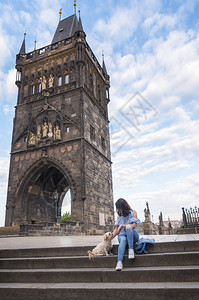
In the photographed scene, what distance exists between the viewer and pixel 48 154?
19.9m

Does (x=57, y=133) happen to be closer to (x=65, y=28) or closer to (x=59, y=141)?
(x=59, y=141)

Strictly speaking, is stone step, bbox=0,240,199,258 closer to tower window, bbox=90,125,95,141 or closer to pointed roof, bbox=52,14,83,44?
tower window, bbox=90,125,95,141

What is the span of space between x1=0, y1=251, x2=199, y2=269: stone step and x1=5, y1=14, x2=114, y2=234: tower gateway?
41.2 feet

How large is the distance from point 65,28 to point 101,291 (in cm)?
3003

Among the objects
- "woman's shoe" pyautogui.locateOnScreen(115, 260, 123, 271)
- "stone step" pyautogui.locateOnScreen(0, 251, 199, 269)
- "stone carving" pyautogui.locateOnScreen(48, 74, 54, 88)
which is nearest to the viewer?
"woman's shoe" pyautogui.locateOnScreen(115, 260, 123, 271)

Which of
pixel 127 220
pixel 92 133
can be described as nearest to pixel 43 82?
pixel 92 133

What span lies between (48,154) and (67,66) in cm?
893

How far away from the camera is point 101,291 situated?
3023 millimetres

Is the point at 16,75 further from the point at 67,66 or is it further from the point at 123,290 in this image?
the point at 123,290

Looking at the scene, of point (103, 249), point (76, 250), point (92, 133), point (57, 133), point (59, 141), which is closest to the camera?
point (103, 249)

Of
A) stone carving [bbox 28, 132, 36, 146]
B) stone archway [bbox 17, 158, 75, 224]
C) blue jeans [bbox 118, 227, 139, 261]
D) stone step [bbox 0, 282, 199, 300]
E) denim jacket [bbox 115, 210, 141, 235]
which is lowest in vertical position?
stone step [bbox 0, 282, 199, 300]

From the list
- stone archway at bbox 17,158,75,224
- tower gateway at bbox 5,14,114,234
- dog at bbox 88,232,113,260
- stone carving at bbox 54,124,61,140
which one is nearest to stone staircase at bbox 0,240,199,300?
dog at bbox 88,232,113,260

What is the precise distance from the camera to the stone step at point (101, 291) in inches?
109

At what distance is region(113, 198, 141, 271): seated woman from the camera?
3.57 meters
